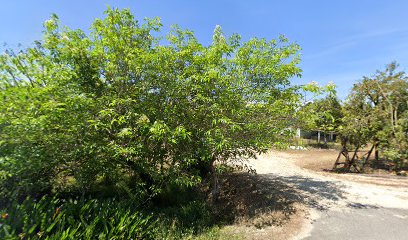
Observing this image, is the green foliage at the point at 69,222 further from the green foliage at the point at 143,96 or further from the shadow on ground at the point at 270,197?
the shadow on ground at the point at 270,197

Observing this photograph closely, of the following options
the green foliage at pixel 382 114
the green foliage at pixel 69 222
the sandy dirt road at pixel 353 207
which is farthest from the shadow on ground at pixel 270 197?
the green foliage at pixel 382 114

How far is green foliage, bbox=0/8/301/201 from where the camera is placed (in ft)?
19.9

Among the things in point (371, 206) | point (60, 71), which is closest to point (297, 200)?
point (371, 206)

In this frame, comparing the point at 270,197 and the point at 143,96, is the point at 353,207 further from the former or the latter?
the point at 143,96

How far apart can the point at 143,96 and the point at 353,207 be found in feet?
24.8

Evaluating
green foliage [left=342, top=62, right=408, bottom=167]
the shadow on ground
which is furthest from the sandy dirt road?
green foliage [left=342, top=62, right=408, bottom=167]

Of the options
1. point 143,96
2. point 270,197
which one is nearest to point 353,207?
point 270,197

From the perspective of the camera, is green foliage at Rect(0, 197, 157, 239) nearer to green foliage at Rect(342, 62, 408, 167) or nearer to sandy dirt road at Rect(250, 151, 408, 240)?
sandy dirt road at Rect(250, 151, 408, 240)

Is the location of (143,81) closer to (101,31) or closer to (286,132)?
(101,31)

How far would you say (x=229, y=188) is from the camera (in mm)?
11062

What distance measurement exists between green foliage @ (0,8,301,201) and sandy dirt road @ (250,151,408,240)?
8.82ft

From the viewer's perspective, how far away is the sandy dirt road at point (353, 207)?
624 cm

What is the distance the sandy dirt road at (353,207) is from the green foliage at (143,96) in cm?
269

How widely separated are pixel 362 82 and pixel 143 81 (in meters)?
14.1
